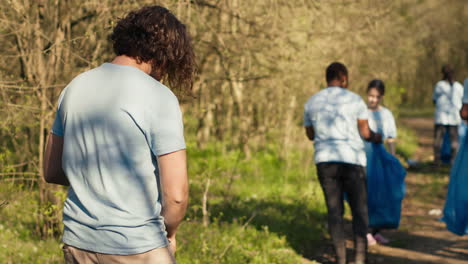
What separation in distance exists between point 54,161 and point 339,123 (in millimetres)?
3376

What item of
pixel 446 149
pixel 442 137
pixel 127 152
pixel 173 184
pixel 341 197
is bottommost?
pixel 446 149

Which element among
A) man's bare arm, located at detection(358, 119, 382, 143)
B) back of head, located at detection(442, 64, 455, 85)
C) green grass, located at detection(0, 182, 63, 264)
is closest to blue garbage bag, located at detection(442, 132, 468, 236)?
man's bare arm, located at detection(358, 119, 382, 143)

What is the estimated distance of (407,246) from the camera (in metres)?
6.70

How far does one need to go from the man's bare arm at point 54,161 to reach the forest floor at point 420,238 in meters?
4.03

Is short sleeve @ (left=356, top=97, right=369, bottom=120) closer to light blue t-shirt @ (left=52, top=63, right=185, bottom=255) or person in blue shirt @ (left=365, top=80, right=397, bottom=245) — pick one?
person in blue shirt @ (left=365, top=80, right=397, bottom=245)

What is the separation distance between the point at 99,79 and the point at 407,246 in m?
5.20

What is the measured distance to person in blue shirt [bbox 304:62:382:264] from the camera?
5430 millimetres

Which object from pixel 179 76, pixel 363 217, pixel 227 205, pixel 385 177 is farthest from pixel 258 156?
pixel 179 76

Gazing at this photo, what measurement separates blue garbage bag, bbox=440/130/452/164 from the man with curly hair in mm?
10457

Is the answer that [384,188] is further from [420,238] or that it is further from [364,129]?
[364,129]

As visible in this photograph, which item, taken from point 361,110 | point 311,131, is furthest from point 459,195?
point 311,131

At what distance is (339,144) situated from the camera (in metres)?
A: 5.45

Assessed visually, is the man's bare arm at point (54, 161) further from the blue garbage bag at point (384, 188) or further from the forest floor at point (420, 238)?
the blue garbage bag at point (384, 188)

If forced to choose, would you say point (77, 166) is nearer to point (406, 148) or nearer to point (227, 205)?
point (227, 205)
